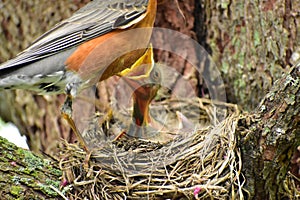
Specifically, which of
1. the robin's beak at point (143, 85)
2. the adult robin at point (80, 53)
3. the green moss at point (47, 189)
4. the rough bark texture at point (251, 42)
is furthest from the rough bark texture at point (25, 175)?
the rough bark texture at point (251, 42)

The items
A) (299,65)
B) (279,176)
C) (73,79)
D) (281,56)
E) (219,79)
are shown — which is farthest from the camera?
(219,79)

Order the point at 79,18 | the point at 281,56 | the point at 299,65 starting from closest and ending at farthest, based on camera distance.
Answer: the point at 299,65, the point at 79,18, the point at 281,56

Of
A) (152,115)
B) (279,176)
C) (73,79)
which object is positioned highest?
(73,79)

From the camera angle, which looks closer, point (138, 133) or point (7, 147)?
point (7, 147)

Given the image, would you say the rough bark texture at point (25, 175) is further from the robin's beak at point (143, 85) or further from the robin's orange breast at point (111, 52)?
the robin's beak at point (143, 85)

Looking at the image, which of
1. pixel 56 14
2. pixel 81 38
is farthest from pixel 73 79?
pixel 56 14

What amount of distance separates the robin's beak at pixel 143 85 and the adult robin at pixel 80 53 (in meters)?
0.39

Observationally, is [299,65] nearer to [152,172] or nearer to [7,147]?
[152,172]

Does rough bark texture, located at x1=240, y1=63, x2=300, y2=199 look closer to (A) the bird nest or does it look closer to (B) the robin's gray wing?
(A) the bird nest

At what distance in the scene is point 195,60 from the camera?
16.4ft

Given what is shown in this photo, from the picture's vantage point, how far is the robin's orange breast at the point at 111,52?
12.5 feet

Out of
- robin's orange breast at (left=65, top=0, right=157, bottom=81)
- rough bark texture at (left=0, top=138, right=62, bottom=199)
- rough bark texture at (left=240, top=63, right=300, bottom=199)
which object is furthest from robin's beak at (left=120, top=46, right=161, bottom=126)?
rough bark texture at (left=240, top=63, right=300, bottom=199)

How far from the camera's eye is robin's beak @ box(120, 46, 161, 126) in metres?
4.33

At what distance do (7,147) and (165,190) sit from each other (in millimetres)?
916
